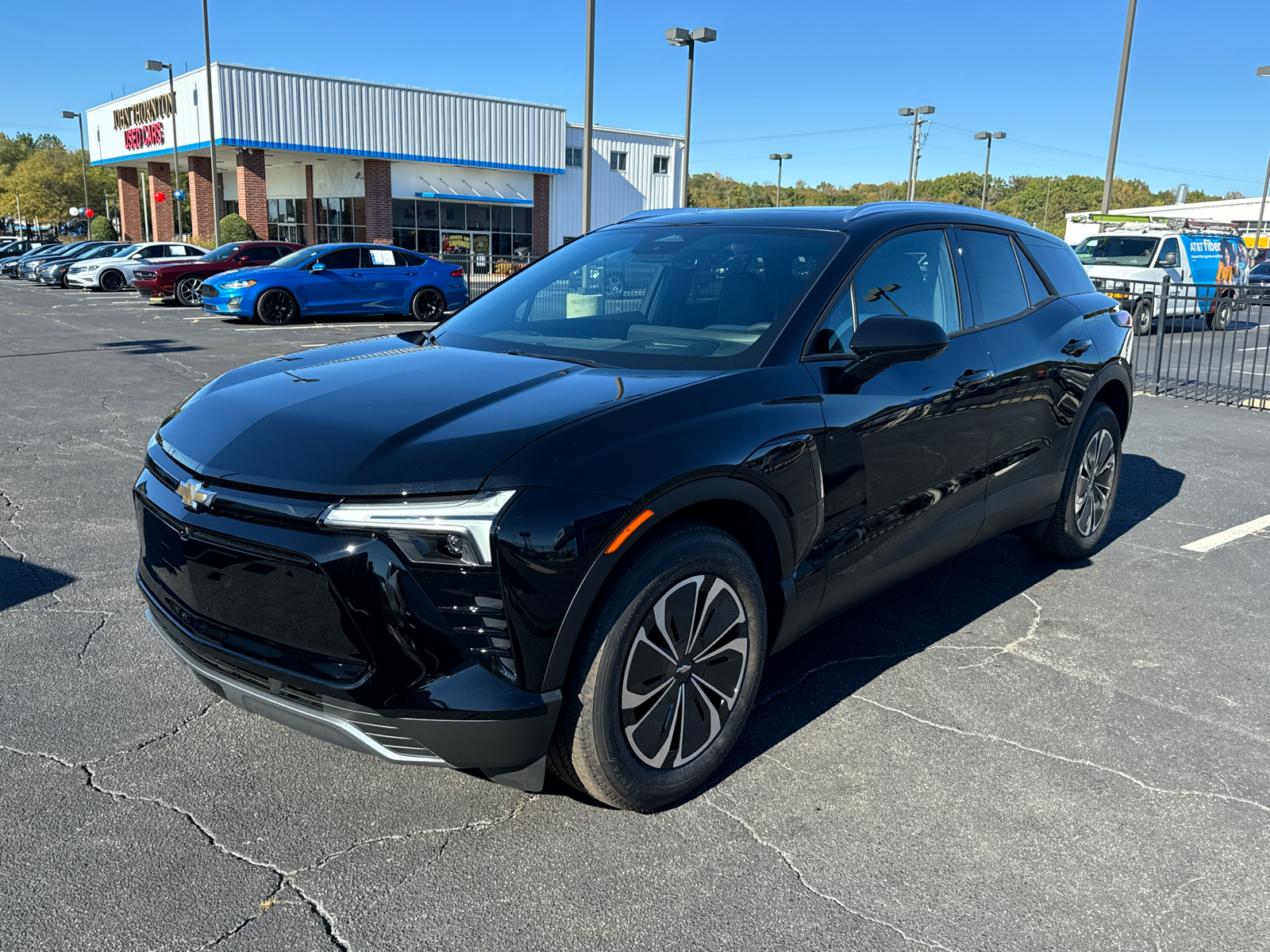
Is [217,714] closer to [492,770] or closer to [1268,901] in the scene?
[492,770]

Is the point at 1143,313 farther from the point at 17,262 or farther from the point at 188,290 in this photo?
the point at 17,262

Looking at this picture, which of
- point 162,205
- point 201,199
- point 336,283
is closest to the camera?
point 336,283

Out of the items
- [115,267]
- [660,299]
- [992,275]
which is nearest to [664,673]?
[660,299]

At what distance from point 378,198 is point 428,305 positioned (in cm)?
2023

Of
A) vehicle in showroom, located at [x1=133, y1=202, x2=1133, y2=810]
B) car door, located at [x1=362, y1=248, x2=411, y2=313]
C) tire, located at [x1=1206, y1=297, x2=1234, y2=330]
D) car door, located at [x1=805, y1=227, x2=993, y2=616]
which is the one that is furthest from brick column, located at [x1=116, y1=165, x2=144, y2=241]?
car door, located at [x1=805, y1=227, x2=993, y2=616]

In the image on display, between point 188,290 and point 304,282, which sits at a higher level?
point 304,282

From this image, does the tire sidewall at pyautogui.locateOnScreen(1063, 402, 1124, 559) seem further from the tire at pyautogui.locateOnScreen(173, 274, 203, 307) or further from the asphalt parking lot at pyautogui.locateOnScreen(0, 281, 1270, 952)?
the tire at pyautogui.locateOnScreen(173, 274, 203, 307)

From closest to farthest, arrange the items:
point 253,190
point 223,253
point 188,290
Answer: point 188,290 < point 223,253 < point 253,190

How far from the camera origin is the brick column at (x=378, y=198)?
3956 centimetres

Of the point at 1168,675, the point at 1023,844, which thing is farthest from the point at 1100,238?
the point at 1023,844

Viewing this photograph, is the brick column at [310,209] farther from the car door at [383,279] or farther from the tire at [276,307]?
the tire at [276,307]

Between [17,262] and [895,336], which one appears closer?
[895,336]

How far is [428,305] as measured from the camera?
2191 centimetres

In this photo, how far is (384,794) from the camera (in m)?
3.07
